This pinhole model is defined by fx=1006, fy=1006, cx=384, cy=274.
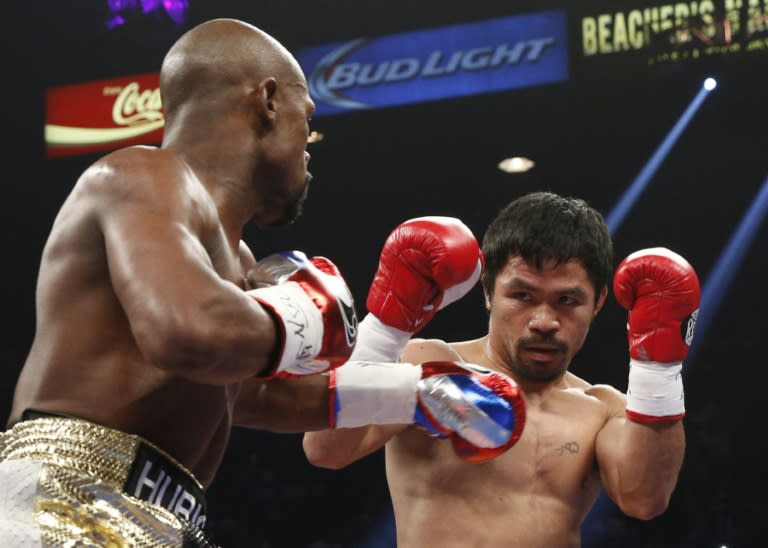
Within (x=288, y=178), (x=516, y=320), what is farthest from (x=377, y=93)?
(x=288, y=178)

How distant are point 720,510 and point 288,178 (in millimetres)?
5373

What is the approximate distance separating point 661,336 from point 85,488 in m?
1.41

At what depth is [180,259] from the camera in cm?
122

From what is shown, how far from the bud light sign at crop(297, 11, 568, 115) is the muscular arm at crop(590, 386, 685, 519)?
3.79 meters

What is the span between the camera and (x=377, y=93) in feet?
20.0

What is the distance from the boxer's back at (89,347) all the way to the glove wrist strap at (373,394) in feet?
1.42

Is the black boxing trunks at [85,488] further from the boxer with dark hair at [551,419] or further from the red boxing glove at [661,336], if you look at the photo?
the red boxing glove at [661,336]

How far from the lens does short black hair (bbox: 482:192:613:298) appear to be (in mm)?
2336

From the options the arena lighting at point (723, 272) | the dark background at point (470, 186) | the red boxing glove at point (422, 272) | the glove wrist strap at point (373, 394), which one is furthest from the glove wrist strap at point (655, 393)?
the arena lighting at point (723, 272)

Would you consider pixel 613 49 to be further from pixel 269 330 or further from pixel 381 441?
pixel 269 330

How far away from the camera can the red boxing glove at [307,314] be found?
4.30ft

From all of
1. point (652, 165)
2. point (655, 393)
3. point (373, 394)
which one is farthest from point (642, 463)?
point (652, 165)

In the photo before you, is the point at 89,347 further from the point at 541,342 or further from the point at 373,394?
the point at 541,342

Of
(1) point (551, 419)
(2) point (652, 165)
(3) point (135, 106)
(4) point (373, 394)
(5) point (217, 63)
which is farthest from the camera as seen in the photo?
(2) point (652, 165)
